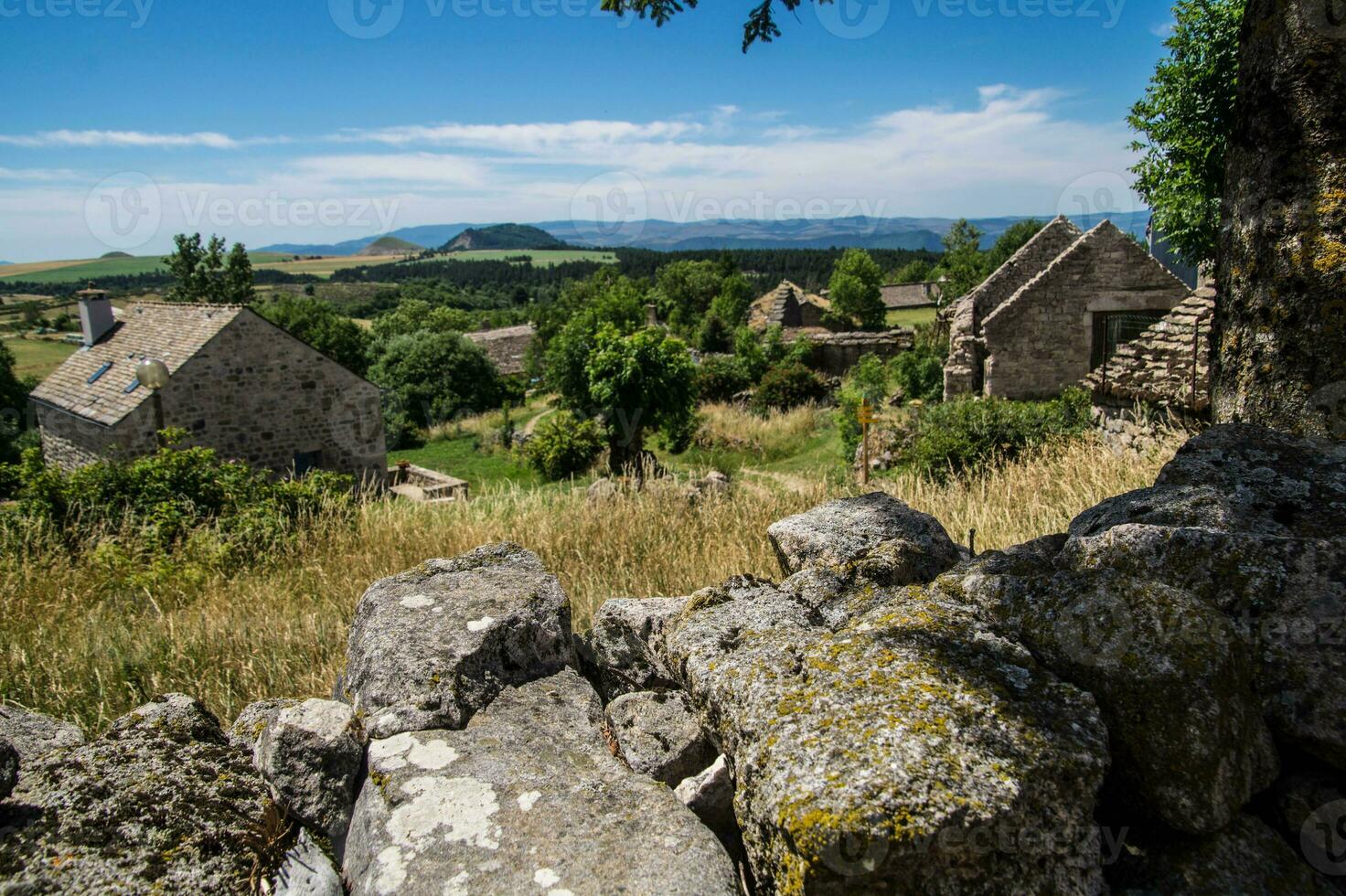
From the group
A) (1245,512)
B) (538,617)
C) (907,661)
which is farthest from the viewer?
(538,617)

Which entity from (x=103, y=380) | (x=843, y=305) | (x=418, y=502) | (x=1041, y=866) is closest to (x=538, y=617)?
(x=1041, y=866)

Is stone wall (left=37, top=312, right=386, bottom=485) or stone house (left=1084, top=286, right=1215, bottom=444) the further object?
stone wall (left=37, top=312, right=386, bottom=485)

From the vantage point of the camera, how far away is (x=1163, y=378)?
30.1 feet

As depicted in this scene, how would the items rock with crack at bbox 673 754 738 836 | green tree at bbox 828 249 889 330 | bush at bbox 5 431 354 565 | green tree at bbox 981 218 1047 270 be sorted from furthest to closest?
1. green tree at bbox 828 249 889 330
2. green tree at bbox 981 218 1047 270
3. bush at bbox 5 431 354 565
4. rock with crack at bbox 673 754 738 836

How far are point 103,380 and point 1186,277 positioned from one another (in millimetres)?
32067

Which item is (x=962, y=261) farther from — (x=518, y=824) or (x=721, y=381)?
(x=518, y=824)

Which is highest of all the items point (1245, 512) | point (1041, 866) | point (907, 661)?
point (1245, 512)

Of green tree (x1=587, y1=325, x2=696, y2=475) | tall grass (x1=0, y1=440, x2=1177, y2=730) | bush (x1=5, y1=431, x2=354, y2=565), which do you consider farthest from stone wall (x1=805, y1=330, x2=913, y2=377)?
tall grass (x1=0, y1=440, x2=1177, y2=730)

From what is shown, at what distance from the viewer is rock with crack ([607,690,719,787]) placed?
208 cm

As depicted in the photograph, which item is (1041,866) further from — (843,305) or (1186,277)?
(843,305)

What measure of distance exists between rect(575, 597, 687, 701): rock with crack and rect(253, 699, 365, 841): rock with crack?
86 cm

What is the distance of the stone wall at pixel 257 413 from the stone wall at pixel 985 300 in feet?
48.4

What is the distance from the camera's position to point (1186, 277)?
25.8 metres

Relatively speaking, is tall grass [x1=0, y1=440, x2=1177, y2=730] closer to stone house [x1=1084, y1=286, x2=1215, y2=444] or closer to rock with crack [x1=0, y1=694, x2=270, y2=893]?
rock with crack [x1=0, y1=694, x2=270, y2=893]
